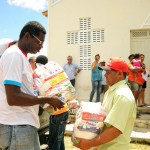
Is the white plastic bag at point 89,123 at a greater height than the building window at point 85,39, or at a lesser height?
lesser

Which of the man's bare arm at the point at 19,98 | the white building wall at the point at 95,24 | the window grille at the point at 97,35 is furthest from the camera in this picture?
the window grille at the point at 97,35

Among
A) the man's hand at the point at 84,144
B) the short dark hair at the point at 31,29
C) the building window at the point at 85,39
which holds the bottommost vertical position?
the man's hand at the point at 84,144

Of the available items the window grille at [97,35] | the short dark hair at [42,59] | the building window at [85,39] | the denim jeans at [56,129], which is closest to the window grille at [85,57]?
the building window at [85,39]

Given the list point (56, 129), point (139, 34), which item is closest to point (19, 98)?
point (56, 129)

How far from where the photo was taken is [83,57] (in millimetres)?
11352

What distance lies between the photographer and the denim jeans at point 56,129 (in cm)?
404

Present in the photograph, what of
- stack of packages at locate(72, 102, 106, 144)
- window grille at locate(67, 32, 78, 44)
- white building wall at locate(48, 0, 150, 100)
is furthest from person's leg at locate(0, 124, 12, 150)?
window grille at locate(67, 32, 78, 44)

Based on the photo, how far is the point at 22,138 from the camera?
2307 mm

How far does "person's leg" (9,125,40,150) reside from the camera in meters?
2.28

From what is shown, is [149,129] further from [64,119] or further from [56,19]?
[56,19]

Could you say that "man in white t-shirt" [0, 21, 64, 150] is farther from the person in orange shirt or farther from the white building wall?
the white building wall

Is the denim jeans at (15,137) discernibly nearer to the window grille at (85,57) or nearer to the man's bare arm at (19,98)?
the man's bare arm at (19,98)

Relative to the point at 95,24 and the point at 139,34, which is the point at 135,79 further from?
the point at 95,24

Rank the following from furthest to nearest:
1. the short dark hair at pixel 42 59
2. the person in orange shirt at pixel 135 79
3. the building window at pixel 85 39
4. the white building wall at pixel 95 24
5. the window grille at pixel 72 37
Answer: the window grille at pixel 72 37 → the building window at pixel 85 39 → the white building wall at pixel 95 24 → the person in orange shirt at pixel 135 79 → the short dark hair at pixel 42 59
